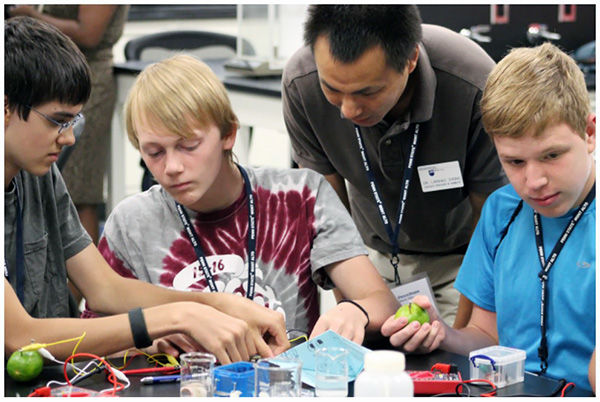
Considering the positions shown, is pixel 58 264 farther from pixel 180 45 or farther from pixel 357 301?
pixel 180 45

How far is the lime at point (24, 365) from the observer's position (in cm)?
172

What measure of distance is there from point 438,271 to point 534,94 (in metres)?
1.03

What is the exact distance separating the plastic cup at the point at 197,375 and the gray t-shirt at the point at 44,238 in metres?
0.60

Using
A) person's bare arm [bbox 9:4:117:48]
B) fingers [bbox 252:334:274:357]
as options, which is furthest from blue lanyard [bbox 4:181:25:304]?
person's bare arm [bbox 9:4:117:48]

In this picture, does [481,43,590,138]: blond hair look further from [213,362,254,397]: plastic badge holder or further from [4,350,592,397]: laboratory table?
[213,362,254,397]: plastic badge holder

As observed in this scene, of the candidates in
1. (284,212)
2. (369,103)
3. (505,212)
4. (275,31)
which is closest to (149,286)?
(284,212)

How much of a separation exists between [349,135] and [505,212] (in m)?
0.65

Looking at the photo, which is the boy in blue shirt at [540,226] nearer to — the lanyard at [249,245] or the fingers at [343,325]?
the fingers at [343,325]

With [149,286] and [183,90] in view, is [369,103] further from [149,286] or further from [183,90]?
[149,286]

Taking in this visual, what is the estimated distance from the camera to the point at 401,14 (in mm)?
2189

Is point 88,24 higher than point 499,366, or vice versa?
point 88,24

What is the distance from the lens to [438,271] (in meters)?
2.80

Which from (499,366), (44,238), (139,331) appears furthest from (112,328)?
(499,366)

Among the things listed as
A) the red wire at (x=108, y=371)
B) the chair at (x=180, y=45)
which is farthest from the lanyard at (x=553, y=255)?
the chair at (x=180, y=45)
